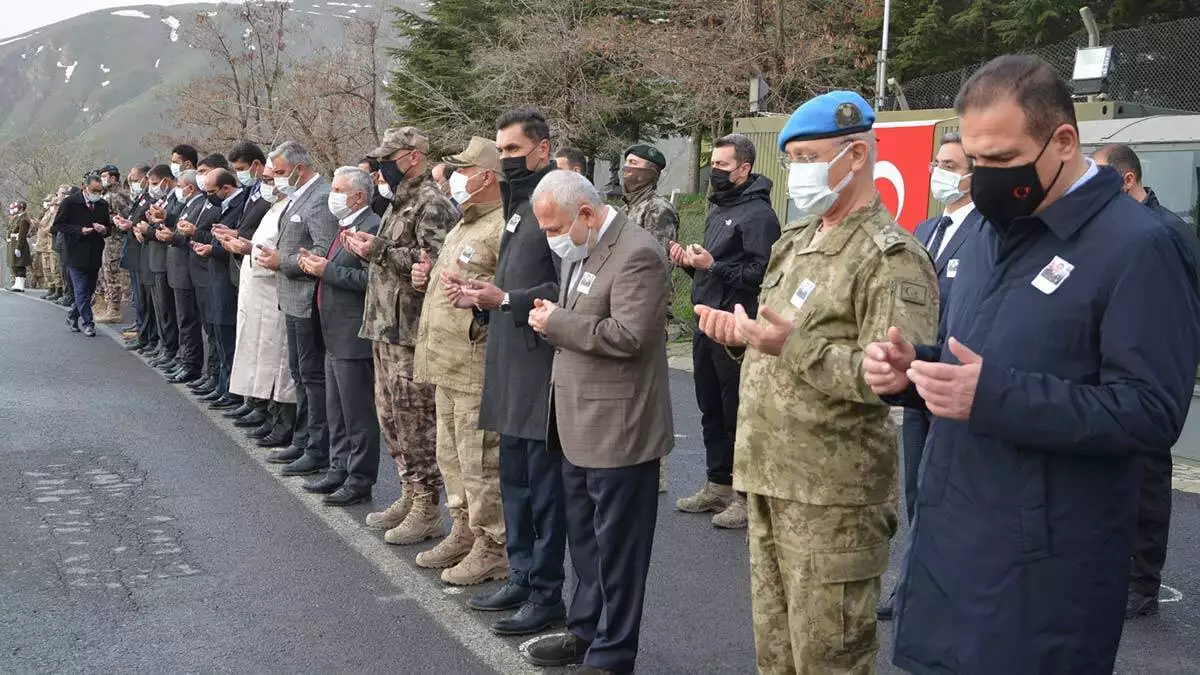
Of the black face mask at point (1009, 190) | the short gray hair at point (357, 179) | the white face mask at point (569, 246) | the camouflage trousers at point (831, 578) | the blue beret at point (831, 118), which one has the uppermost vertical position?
the blue beret at point (831, 118)

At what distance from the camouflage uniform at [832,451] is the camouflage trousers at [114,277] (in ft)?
53.2

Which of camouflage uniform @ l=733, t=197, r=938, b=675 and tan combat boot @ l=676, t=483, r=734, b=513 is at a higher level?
camouflage uniform @ l=733, t=197, r=938, b=675

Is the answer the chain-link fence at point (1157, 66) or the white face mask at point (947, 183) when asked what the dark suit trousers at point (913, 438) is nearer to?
the white face mask at point (947, 183)

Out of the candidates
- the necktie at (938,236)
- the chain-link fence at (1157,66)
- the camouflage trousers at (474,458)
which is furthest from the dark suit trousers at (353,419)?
the chain-link fence at (1157,66)

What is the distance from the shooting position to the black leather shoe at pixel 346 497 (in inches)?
299

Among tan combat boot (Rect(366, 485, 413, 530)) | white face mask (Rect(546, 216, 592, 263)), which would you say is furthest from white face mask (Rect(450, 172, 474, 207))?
tan combat boot (Rect(366, 485, 413, 530))

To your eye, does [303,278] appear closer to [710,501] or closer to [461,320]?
[461,320]

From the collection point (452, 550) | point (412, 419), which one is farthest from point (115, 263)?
point (452, 550)

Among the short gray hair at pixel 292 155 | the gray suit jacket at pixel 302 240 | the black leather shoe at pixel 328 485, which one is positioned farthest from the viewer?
the short gray hair at pixel 292 155

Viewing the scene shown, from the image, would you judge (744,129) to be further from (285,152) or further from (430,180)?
(430,180)

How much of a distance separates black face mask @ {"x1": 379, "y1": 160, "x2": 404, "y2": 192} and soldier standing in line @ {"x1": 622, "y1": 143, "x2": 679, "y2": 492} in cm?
162

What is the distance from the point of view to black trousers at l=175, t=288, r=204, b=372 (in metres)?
12.4

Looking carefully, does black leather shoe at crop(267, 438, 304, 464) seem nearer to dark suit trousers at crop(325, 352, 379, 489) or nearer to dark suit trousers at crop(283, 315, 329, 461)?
dark suit trousers at crop(283, 315, 329, 461)

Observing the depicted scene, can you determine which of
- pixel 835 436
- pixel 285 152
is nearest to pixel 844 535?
pixel 835 436
